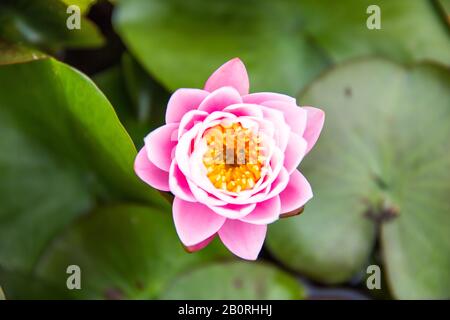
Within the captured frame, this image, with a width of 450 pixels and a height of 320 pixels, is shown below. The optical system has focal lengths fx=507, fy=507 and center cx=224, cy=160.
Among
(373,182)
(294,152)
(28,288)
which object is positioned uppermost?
(294,152)

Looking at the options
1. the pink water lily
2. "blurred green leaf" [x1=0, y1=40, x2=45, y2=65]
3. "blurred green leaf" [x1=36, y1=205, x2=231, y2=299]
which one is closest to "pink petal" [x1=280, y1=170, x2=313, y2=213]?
the pink water lily

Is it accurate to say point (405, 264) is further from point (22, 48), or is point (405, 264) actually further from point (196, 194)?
point (22, 48)

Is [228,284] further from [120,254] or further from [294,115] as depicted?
[294,115]


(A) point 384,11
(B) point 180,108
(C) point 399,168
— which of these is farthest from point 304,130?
(A) point 384,11

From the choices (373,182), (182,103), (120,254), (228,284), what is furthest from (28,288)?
(373,182)

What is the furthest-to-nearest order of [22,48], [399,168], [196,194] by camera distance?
1. [399,168]
2. [22,48]
3. [196,194]

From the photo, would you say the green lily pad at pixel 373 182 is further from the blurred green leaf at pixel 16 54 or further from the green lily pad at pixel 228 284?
the blurred green leaf at pixel 16 54

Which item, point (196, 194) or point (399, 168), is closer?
point (196, 194)
